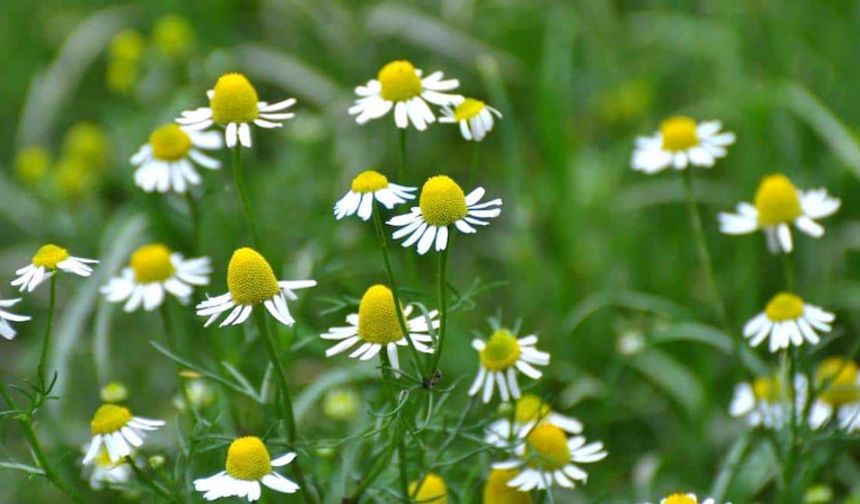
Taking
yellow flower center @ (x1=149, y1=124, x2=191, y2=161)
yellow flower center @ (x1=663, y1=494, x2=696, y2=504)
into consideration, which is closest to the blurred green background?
yellow flower center @ (x1=149, y1=124, x2=191, y2=161)

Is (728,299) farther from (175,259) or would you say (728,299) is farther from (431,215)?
(431,215)

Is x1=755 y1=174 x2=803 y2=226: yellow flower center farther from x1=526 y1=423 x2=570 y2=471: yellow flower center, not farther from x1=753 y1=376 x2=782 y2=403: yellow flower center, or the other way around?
x1=526 y1=423 x2=570 y2=471: yellow flower center

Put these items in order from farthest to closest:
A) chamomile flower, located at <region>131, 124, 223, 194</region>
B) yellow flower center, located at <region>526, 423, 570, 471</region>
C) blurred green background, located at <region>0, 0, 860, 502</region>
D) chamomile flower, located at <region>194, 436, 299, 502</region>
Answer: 1. blurred green background, located at <region>0, 0, 860, 502</region>
2. chamomile flower, located at <region>131, 124, 223, 194</region>
3. yellow flower center, located at <region>526, 423, 570, 471</region>
4. chamomile flower, located at <region>194, 436, 299, 502</region>

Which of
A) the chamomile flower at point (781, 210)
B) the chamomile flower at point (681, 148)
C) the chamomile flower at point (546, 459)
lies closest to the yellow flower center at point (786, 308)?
the chamomile flower at point (781, 210)

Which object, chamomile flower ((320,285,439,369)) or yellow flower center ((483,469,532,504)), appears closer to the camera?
chamomile flower ((320,285,439,369))

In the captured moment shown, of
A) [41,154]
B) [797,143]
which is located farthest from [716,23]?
[41,154]

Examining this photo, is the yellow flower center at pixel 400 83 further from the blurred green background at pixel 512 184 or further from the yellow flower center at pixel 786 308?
the yellow flower center at pixel 786 308
